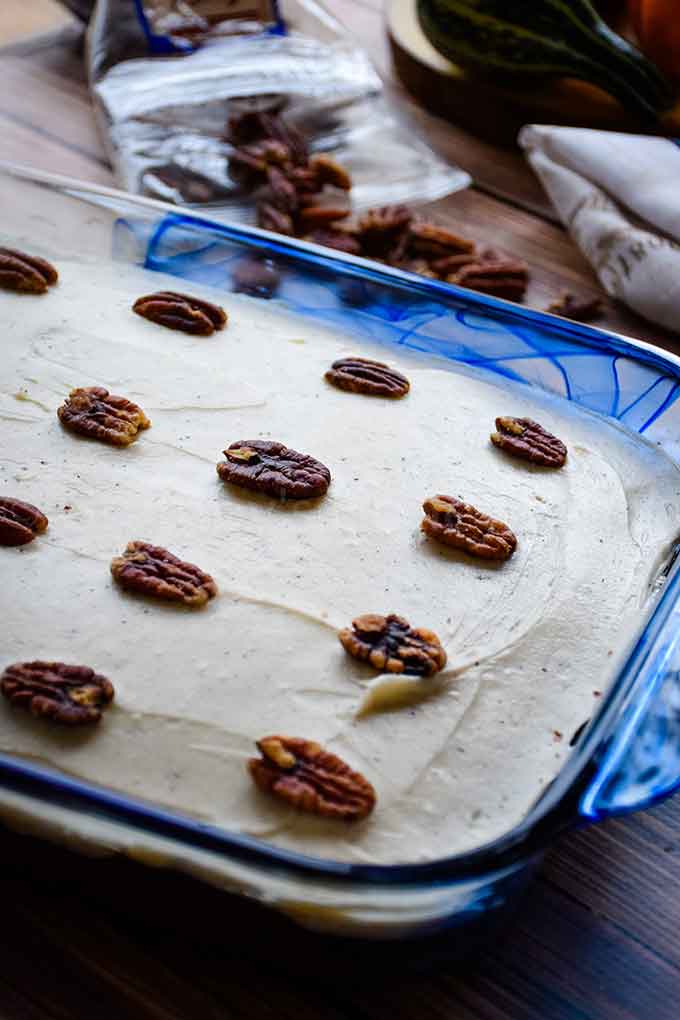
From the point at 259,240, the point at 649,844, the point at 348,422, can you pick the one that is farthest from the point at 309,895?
the point at 259,240

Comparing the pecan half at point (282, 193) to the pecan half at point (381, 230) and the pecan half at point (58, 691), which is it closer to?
the pecan half at point (381, 230)

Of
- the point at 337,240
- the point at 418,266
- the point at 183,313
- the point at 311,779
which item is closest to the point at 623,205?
the point at 418,266

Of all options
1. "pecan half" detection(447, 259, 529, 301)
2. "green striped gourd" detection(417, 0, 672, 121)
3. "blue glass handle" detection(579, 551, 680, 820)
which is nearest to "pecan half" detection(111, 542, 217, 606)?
"blue glass handle" detection(579, 551, 680, 820)

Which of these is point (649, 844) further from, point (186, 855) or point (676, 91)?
point (676, 91)

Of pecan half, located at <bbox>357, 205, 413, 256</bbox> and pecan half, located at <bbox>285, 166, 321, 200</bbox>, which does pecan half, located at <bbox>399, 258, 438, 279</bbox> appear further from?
pecan half, located at <bbox>285, 166, 321, 200</bbox>

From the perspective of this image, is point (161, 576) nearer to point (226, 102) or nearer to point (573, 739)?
point (573, 739)

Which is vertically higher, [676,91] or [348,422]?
[676,91]

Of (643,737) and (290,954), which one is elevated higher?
(643,737)
